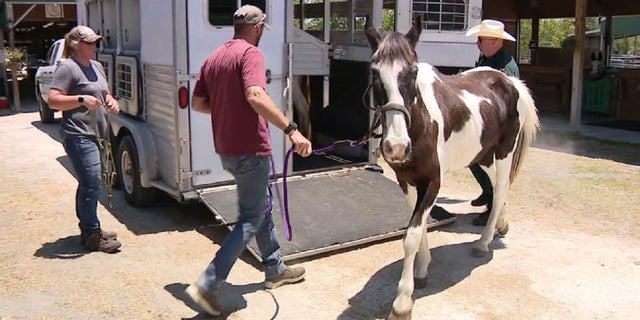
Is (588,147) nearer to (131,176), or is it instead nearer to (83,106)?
(131,176)

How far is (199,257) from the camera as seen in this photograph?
486 cm

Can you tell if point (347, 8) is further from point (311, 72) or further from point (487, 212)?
point (487, 212)

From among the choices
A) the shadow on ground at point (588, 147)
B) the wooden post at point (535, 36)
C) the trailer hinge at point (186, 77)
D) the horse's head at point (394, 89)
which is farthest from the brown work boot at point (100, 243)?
the wooden post at point (535, 36)

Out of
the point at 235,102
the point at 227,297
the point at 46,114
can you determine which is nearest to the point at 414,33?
the point at 235,102

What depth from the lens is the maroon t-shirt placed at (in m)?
3.53

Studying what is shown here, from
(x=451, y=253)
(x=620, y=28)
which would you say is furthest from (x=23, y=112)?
(x=620, y=28)

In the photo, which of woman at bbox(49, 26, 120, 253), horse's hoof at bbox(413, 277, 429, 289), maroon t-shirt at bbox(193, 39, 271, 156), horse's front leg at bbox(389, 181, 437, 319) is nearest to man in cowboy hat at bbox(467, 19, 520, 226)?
horse's hoof at bbox(413, 277, 429, 289)

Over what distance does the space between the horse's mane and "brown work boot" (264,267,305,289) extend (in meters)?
1.67

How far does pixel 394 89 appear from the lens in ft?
11.0

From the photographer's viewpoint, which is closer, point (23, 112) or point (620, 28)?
point (23, 112)

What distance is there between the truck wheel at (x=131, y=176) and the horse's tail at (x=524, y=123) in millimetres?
3465

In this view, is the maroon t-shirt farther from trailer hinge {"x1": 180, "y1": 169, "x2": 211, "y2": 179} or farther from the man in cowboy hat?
the man in cowboy hat

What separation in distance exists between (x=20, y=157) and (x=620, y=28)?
805 inches

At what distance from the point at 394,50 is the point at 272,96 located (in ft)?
7.69
